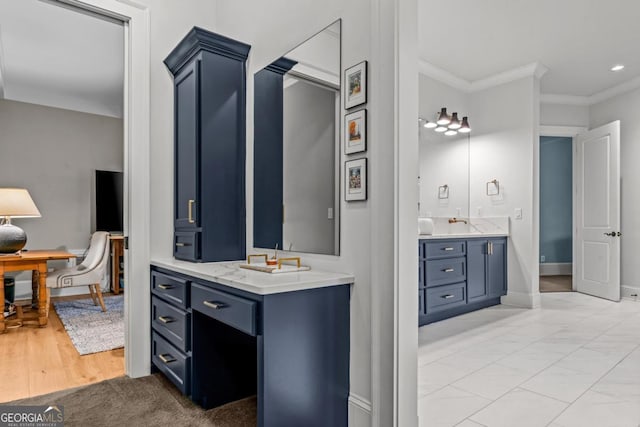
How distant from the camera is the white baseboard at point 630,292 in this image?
15.6 ft

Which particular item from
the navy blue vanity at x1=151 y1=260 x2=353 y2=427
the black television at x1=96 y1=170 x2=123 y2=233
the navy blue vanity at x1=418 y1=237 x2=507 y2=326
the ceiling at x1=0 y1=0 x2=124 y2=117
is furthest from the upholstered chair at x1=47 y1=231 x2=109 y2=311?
the navy blue vanity at x1=418 y1=237 x2=507 y2=326

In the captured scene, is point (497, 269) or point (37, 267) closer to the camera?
point (37, 267)

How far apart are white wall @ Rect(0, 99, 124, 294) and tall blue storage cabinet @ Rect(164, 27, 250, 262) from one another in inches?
150

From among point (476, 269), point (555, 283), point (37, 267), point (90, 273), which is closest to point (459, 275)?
point (476, 269)

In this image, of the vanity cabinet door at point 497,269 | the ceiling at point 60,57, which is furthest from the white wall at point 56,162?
the vanity cabinet door at point 497,269

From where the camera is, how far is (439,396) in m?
2.12

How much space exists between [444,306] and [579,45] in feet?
9.71

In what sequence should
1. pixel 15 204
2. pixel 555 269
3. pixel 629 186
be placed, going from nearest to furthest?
1. pixel 15 204
2. pixel 629 186
3. pixel 555 269

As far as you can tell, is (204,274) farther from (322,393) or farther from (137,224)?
(137,224)

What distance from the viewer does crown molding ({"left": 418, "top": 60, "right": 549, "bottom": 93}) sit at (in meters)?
4.34

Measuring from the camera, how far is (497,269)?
4.36 metres

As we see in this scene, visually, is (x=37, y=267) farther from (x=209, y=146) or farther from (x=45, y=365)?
(x=209, y=146)

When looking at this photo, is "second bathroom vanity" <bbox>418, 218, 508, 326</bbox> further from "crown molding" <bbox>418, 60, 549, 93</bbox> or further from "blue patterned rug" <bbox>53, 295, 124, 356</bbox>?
"blue patterned rug" <bbox>53, 295, 124, 356</bbox>

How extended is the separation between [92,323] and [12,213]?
53.2 inches
